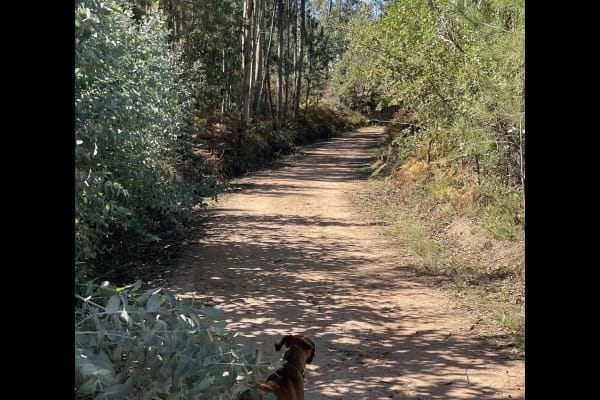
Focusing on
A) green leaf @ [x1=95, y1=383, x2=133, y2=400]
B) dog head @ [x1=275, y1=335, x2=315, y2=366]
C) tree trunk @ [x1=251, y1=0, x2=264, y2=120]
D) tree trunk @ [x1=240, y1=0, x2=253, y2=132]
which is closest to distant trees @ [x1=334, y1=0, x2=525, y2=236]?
dog head @ [x1=275, y1=335, x2=315, y2=366]

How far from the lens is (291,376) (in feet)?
13.1

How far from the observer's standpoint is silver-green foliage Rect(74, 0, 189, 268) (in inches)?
179

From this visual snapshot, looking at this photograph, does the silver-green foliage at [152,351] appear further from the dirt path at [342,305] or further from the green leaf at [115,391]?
the dirt path at [342,305]

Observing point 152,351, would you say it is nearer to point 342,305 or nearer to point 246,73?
point 342,305

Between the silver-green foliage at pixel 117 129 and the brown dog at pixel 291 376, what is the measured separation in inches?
72.7

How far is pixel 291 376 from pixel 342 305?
3418 mm

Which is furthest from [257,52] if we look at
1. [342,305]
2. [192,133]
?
[342,305]

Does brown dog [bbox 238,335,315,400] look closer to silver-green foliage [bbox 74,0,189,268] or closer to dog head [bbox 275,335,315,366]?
dog head [bbox 275,335,315,366]

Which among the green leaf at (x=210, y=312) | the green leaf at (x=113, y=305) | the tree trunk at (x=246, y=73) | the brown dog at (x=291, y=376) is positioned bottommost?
the brown dog at (x=291, y=376)

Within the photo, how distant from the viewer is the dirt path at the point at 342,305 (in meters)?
5.24

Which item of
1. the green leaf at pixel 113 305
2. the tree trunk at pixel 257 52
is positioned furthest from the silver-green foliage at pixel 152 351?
the tree trunk at pixel 257 52
